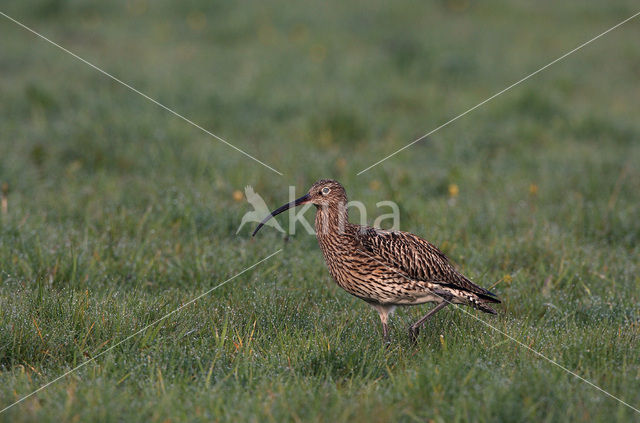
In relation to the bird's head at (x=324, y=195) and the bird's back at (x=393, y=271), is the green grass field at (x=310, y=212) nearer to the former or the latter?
the bird's back at (x=393, y=271)

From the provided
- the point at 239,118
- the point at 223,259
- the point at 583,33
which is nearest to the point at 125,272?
the point at 223,259

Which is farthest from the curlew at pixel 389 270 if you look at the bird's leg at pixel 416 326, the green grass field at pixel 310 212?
the green grass field at pixel 310 212

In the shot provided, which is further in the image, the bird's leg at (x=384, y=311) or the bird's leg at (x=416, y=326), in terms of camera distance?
the bird's leg at (x=384, y=311)

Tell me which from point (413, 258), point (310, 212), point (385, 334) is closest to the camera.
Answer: point (385, 334)

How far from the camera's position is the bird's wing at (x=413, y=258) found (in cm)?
472

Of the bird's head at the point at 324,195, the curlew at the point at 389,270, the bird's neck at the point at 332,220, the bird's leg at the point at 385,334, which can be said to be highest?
the bird's head at the point at 324,195

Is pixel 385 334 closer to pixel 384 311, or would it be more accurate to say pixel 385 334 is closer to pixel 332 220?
pixel 384 311

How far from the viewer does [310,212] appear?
6852 millimetres

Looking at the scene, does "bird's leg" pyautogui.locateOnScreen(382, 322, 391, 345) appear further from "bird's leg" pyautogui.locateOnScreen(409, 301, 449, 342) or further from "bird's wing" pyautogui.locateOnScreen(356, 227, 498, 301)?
"bird's wing" pyautogui.locateOnScreen(356, 227, 498, 301)

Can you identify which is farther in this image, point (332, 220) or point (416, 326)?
point (332, 220)

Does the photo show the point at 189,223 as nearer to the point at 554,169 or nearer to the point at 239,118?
the point at 239,118

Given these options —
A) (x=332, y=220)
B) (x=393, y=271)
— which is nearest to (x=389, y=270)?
A: (x=393, y=271)

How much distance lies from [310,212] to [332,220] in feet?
6.09

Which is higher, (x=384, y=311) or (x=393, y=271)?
(x=393, y=271)
